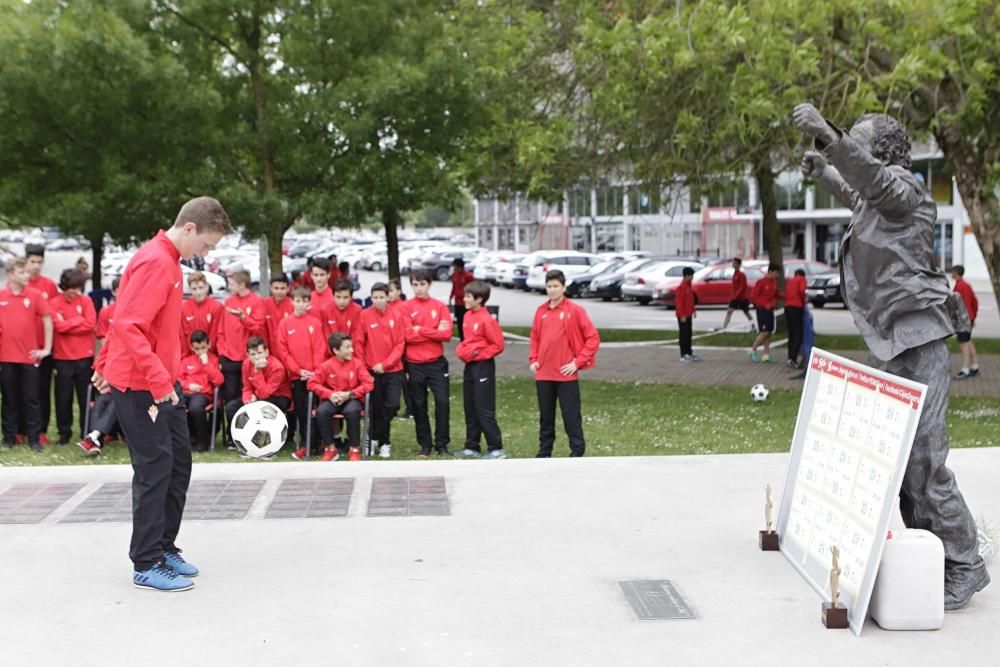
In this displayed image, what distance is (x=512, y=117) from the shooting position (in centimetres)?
1811

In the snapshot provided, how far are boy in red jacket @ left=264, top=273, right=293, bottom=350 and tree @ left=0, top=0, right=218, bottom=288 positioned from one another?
498cm

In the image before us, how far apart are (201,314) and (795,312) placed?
10.4 meters

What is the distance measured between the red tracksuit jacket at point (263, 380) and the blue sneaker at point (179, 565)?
18.0 ft

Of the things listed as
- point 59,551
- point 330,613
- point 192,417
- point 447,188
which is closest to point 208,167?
point 447,188

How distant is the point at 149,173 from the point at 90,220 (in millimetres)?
1205

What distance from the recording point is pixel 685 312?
2059 centimetres

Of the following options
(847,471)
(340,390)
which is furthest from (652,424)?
(847,471)

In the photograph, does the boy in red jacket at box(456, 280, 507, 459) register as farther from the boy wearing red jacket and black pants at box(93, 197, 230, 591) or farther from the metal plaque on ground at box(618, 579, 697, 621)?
the boy wearing red jacket and black pants at box(93, 197, 230, 591)

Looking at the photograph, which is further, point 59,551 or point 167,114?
point 167,114

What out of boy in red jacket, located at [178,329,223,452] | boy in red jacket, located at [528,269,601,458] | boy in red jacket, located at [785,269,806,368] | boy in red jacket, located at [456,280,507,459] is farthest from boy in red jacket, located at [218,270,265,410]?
boy in red jacket, located at [785,269,806,368]

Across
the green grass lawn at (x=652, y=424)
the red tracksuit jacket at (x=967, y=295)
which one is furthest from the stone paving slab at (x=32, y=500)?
the red tracksuit jacket at (x=967, y=295)

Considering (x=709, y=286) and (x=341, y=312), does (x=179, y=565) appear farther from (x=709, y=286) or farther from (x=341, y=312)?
(x=709, y=286)

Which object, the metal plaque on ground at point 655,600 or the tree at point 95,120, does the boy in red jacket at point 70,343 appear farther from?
the metal plaque on ground at point 655,600

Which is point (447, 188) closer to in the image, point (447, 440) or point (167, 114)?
point (167, 114)
